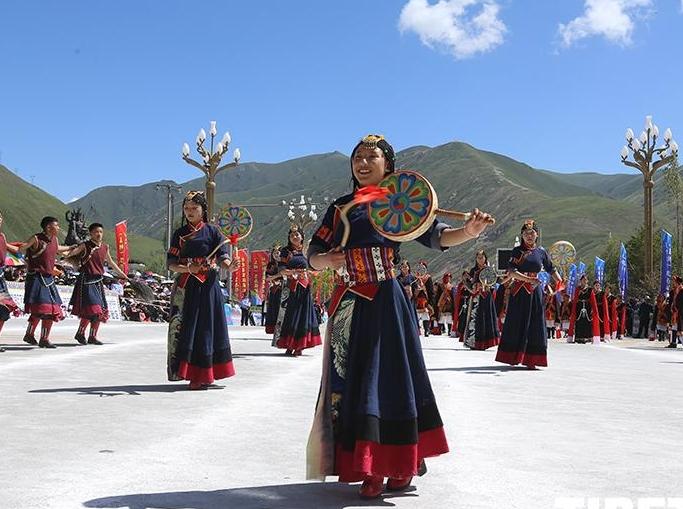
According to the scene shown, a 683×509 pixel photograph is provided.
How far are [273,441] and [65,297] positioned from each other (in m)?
22.4

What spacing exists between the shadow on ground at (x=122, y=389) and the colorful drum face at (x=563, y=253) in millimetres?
15574

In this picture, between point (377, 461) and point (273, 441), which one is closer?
point (377, 461)

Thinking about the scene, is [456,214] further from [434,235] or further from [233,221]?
[233,221]

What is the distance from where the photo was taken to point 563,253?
23.2 metres

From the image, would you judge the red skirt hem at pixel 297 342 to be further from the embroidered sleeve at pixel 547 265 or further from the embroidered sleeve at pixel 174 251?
the embroidered sleeve at pixel 174 251

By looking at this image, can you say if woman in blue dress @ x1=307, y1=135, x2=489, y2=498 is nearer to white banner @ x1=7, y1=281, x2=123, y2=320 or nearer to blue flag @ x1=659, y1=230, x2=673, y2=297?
white banner @ x1=7, y1=281, x2=123, y2=320

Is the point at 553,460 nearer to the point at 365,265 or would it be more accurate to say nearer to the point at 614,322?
the point at 365,265

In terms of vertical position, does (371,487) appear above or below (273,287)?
below

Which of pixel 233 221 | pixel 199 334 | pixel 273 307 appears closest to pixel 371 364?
pixel 199 334

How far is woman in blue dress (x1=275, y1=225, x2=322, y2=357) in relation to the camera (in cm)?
1405

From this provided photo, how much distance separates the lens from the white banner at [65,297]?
2448cm

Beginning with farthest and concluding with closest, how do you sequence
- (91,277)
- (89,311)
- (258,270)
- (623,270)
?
(258,270) < (623,270) < (89,311) < (91,277)

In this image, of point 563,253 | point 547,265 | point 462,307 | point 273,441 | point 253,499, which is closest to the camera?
point 253,499

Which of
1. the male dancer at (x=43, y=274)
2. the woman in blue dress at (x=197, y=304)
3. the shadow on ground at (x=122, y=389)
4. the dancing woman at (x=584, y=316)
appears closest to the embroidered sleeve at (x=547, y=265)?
the woman in blue dress at (x=197, y=304)
